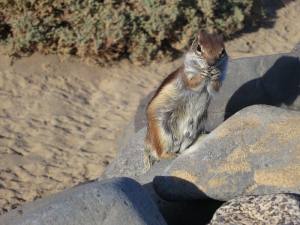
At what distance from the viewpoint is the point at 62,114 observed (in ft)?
28.1

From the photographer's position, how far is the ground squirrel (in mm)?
5539

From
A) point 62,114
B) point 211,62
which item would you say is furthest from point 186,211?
point 62,114

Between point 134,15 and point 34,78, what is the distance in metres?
Answer: 1.75

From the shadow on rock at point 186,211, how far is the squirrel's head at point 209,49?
3.63 ft

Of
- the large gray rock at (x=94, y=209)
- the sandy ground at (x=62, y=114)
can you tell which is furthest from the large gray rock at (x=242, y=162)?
the sandy ground at (x=62, y=114)

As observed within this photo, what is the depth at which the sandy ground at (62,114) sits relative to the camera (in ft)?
23.8

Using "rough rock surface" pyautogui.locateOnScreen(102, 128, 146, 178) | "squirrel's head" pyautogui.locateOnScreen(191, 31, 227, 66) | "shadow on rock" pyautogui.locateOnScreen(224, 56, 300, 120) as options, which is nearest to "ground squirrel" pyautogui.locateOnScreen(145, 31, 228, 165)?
"squirrel's head" pyautogui.locateOnScreen(191, 31, 227, 66)

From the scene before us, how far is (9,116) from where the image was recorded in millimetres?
8359

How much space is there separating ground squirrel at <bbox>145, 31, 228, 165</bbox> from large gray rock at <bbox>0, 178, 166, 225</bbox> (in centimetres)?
134

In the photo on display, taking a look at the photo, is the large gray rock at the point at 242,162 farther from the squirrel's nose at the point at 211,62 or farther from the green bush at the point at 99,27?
the green bush at the point at 99,27

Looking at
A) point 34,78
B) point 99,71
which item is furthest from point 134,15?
point 34,78

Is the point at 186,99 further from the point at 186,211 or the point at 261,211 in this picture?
the point at 261,211

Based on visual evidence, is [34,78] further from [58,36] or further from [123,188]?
[123,188]

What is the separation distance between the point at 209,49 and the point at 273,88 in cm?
206
